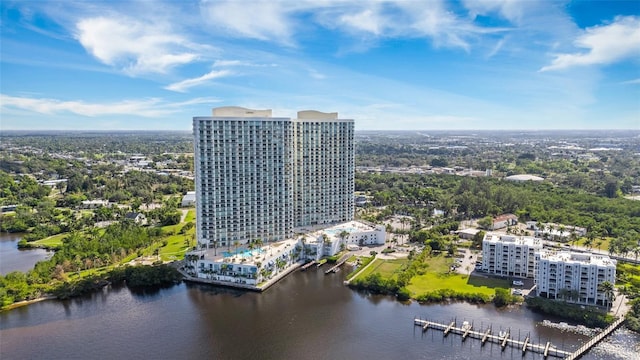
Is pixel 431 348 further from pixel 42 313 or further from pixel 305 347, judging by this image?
pixel 42 313

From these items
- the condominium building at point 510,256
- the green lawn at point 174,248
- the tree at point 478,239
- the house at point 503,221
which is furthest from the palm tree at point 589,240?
the green lawn at point 174,248

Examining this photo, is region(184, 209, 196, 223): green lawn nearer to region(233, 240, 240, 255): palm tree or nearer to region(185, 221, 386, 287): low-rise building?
region(185, 221, 386, 287): low-rise building

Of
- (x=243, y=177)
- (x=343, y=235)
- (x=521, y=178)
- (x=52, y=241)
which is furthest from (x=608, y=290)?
(x=521, y=178)

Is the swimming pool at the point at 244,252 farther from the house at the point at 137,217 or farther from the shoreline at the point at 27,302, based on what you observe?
the house at the point at 137,217

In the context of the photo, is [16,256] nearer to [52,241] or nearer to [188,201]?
[52,241]

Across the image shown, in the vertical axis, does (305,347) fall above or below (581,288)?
below

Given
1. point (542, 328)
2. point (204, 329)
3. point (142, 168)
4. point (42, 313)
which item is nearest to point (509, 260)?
point (542, 328)
